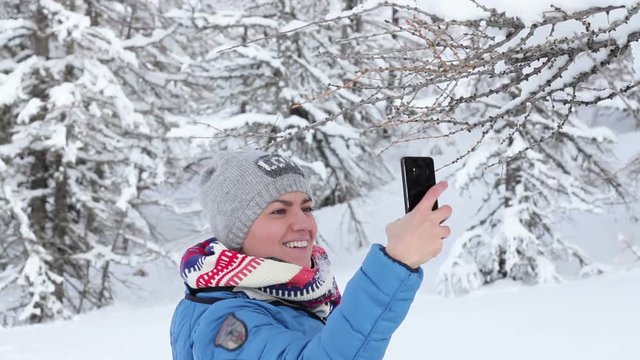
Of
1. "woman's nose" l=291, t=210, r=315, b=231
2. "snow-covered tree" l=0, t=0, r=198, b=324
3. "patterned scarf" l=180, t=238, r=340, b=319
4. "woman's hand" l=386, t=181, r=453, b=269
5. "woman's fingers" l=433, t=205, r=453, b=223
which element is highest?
"woman's fingers" l=433, t=205, r=453, b=223

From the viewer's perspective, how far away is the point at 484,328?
7.18 metres

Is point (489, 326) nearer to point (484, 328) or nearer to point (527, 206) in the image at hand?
point (484, 328)

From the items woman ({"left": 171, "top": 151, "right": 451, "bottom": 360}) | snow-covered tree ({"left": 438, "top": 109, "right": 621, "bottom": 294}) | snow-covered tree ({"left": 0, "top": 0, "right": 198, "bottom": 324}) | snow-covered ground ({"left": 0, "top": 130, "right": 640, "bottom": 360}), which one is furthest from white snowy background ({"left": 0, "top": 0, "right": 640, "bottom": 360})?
woman ({"left": 171, "top": 151, "right": 451, "bottom": 360})

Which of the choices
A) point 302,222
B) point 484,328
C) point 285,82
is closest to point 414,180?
point 302,222

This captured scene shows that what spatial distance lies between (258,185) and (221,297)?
1.63 feet

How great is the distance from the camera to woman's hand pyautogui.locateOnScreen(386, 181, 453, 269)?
161cm

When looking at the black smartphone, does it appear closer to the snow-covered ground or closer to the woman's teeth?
the woman's teeth

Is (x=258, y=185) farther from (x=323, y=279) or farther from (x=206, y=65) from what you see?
(x=206, y=65)

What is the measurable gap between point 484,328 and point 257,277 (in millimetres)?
5594

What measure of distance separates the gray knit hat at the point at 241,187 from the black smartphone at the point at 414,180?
2.59ft

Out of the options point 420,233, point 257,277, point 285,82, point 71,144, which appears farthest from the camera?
point 285,82

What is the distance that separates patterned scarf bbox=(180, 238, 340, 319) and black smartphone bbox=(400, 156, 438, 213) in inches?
21.9

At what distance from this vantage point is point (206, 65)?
13.2m

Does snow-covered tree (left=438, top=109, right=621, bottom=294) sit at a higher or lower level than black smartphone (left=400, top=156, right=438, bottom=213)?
lower
